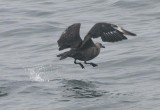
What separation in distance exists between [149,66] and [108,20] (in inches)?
168

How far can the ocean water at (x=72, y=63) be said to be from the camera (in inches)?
455

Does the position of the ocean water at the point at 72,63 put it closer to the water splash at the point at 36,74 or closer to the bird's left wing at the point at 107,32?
the water splash at the point at 36,74

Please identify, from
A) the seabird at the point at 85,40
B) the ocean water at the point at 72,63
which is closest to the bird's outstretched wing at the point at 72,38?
the seabird at the point at 85,40

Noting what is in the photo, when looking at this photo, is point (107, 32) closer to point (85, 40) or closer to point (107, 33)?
point (107, 33)

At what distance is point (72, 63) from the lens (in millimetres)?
14562

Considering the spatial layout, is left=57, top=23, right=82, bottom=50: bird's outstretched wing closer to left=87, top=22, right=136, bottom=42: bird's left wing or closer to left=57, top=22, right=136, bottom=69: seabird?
left=57, top=22, right=136, bottom=69: seabird

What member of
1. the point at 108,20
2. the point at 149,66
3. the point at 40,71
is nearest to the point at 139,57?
the point at 149,66

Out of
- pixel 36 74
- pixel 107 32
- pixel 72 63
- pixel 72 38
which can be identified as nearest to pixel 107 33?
pixel 107 32

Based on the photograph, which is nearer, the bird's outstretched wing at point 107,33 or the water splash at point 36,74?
the bird's outstretched wing at point 107,33

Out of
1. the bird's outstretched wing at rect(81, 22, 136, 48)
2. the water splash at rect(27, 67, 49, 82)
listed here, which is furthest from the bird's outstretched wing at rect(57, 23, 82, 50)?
the water splash at rect(27, 67, 49, 82)

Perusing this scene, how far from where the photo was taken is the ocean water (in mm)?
11562

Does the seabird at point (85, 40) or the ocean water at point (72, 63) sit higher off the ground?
the seabird at point (85, 40)

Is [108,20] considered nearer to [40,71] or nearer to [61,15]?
[61,15]

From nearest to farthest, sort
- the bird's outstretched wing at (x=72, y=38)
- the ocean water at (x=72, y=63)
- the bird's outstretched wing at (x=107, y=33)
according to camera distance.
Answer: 1. the ocean water at (x=72, y=63)
2. the bird's outstretched wing at (x=107, y=33)
3. the bird's outstretched wing at (x=72, y=38)
